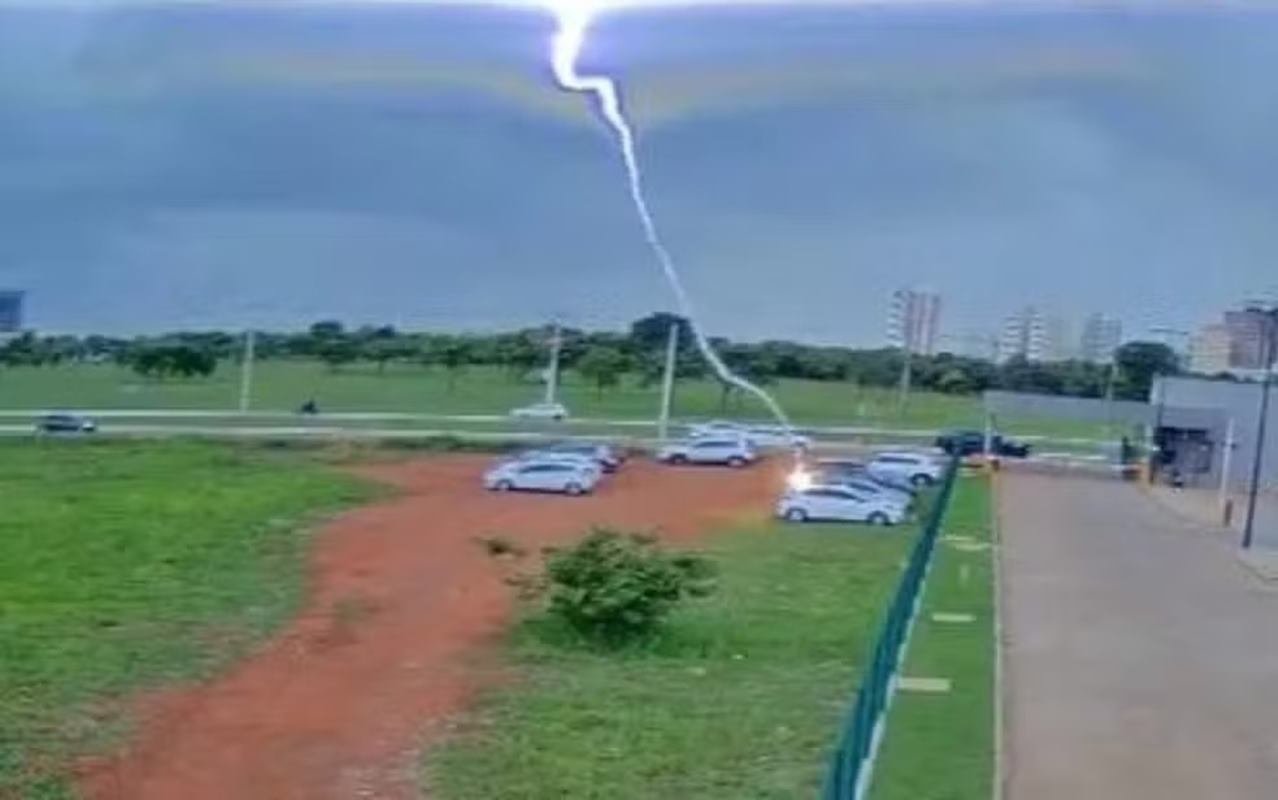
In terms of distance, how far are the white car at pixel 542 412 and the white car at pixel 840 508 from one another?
6.89 metres

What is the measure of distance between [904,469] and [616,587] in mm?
8155

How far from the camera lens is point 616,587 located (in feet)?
18.4

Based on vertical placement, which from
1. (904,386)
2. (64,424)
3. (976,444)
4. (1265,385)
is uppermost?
(1265,385)

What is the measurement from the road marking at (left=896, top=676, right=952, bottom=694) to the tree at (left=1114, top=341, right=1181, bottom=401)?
14.7 m

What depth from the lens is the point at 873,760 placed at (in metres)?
3.81

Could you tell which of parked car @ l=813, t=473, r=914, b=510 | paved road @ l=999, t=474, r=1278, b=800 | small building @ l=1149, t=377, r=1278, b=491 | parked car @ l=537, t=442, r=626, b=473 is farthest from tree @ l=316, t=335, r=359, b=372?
paved road @ l=999, t=474, r=1278, b=800

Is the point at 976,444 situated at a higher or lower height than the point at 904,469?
higher

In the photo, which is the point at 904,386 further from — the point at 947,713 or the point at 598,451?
the point at 947,713

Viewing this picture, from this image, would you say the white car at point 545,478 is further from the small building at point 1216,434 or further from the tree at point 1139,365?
the tree at point 1139,365

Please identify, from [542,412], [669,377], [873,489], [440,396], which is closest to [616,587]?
[873,489]

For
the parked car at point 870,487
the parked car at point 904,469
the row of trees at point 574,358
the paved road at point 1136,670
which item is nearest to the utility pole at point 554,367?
the row of trees at point 574,358

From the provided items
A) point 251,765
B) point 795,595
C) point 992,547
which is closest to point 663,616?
point 795,595

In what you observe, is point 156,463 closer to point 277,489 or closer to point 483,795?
point 277,489

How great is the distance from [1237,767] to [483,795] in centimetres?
159
